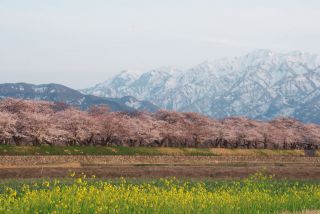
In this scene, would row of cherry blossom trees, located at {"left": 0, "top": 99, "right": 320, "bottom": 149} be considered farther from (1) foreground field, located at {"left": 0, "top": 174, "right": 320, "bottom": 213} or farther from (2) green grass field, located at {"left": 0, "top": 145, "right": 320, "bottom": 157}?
(1) foreground field, located at {"left": 0, "top": 174, "right": 320, "bottom": 213}

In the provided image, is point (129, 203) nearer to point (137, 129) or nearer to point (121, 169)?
point (121, 169)

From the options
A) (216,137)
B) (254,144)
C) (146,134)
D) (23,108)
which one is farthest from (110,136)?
(254,144)

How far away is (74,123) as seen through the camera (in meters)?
107

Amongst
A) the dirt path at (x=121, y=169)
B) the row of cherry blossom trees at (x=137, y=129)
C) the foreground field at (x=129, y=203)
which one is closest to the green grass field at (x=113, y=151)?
the dirt path at (x=121, y=169)

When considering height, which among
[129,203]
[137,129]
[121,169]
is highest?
[129,203]

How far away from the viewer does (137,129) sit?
119m

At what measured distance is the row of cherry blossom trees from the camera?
96.1 m

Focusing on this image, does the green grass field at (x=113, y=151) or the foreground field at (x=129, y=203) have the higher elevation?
the foreground field at (x=129, y=203)

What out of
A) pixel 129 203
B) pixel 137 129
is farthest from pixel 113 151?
pixel 129 203

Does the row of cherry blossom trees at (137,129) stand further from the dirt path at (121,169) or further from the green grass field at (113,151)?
the dirt path at (121,169)

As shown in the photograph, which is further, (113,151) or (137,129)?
(137,129)

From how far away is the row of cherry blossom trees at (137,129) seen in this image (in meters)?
96.1

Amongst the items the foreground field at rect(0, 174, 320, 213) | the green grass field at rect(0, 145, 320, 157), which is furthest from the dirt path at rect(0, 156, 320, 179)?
the foreground field at rect(0, 174, 320, 213)

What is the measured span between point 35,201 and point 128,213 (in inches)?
121
